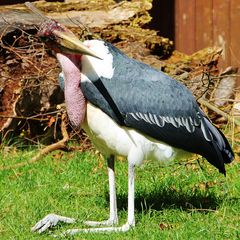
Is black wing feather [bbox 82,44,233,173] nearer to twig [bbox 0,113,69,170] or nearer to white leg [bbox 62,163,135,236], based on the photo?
white leg [bbox 62,163,135,236]

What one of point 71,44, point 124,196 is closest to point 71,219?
point 124,196

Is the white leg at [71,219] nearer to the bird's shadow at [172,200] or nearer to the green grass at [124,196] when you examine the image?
the green grass at [124,196]

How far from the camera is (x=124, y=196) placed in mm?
5801

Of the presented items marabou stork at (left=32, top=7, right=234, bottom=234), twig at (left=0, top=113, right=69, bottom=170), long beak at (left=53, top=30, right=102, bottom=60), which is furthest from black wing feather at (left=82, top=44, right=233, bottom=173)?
twig at (left=0, top=113, right=69, bottom=170)

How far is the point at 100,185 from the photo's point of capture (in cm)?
610

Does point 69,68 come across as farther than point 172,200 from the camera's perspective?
No

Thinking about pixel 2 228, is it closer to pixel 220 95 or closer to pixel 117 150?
pixel 117 150

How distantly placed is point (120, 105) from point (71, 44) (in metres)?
0.45

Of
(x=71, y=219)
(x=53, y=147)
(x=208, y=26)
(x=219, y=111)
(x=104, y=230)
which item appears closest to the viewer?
(x=104, y=230)

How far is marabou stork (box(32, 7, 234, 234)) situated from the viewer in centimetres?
481

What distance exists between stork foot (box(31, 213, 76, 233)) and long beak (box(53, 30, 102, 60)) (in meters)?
1.01

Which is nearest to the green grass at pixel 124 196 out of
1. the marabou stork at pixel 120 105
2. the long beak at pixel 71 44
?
the marabou stork at pixel 120 105

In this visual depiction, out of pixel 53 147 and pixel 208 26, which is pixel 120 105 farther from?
pixel 208 26

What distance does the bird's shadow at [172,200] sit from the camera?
5.47 meters
